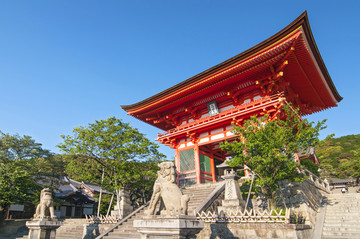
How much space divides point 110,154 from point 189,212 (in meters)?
6.56

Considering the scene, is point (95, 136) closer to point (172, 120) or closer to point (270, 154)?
point (172, 120)

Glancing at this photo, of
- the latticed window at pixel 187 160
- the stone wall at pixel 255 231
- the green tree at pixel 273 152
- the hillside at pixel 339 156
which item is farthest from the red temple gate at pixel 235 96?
the hillside at pixel 339 156

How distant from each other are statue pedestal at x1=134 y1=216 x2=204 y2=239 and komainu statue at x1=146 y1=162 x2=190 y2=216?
0.22 m

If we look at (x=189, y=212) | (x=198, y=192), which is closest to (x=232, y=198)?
(x=189, y=212)

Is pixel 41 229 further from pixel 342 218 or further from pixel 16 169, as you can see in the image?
pixel 342 218

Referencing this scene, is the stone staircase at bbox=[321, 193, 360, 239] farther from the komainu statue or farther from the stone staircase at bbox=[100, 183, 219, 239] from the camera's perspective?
the komainu statue

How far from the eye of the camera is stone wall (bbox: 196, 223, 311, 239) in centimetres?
769

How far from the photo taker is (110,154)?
48.2 ft

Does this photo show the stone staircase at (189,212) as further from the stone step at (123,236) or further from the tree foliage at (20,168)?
the tree foliage at (20,168)

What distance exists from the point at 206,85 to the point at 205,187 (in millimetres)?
7309

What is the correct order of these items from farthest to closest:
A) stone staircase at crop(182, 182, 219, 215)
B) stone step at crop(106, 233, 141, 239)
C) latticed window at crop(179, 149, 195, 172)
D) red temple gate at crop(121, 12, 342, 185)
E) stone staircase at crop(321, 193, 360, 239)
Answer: latticed window at crop(179, 149, 195, 172)
red temple gate at crop(121, 12, 342, 185)
stone staircase at crop(182, 182, 219, 215)
stone step at crop(106, 233, 141, 239)
stone staircase at crop(321, 193, 360, 239)

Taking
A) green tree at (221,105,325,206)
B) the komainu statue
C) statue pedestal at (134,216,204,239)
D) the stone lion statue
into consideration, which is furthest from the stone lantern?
the stone lion statue

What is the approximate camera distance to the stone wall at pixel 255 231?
769 cm

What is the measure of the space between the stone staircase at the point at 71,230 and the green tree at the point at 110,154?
4.05 meters
